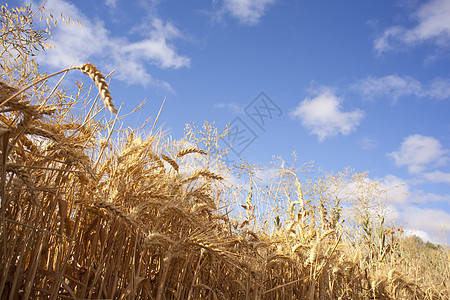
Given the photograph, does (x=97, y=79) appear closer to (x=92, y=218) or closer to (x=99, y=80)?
(x=99, y=80)

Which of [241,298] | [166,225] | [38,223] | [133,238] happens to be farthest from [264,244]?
[38,223]

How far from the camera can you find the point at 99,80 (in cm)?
98

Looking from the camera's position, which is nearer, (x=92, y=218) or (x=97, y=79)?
(x=97, y=79)

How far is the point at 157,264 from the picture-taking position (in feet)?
6.55

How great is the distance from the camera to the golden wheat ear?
901 mm

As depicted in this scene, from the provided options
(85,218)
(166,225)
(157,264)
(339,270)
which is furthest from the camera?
(339,270)

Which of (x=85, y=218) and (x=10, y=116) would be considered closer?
(x=10, y=116)

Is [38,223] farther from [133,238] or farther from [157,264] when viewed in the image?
[157,264]

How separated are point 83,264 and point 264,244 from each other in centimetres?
123

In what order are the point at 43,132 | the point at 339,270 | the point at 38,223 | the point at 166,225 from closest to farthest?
1. the point at 43,132
2. the point at 38,223
3. the point at 166,225
4. the point at 339,270

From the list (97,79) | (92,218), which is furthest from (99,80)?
(92,218)

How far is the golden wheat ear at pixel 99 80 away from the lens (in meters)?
0.90

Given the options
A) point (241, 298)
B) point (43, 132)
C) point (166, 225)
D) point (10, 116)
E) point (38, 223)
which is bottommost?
point (241, 298)

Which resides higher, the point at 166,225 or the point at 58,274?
the point at 166,225
